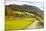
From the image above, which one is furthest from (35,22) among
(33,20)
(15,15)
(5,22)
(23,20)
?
(5,22)

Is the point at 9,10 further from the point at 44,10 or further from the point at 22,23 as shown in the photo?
the point at 44,10

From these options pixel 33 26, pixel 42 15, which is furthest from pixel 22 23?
pixel 42 15

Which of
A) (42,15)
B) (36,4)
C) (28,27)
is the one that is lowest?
(28,27)

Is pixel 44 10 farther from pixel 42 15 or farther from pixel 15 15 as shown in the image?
pixel 15 15

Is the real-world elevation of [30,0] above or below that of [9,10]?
above

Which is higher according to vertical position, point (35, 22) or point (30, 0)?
point (30, 0)

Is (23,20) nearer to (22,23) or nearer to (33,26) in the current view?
(22,23)

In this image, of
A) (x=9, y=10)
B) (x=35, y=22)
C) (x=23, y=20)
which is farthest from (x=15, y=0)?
(x=35, y=22)
